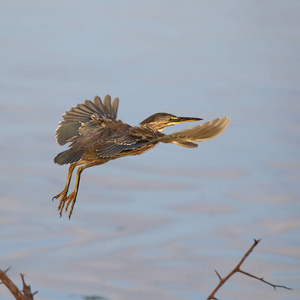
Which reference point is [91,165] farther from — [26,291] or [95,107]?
[95,107]

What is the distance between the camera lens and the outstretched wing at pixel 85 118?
17.5ft

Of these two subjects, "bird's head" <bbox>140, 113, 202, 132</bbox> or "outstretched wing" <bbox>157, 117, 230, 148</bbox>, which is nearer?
"outstretched wing" <bbox>157, 117, 230, 148</bbox>

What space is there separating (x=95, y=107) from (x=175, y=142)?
87.1 inches

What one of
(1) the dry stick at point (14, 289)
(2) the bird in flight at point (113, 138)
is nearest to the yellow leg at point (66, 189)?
(2) the bird in flight at point (113, 138)

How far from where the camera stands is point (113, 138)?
4469 millimetres

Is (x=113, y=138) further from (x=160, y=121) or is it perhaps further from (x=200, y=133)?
(x=160, y=121)

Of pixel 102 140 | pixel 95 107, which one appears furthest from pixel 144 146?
pixel 95 107

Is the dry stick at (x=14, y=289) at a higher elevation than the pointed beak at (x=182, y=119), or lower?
lower

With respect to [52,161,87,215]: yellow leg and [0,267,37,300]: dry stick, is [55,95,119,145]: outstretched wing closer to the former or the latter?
[52,161,87,215]: yellow leg

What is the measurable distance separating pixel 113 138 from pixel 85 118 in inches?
50.4

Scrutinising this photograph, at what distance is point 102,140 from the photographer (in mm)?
4531

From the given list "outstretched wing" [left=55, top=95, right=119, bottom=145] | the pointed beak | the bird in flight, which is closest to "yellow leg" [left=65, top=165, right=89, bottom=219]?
the bird in flight

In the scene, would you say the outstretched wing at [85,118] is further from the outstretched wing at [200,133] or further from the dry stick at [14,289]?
the dry stick at [14,289]

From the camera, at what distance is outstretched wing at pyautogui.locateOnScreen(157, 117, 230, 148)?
13.0ft
